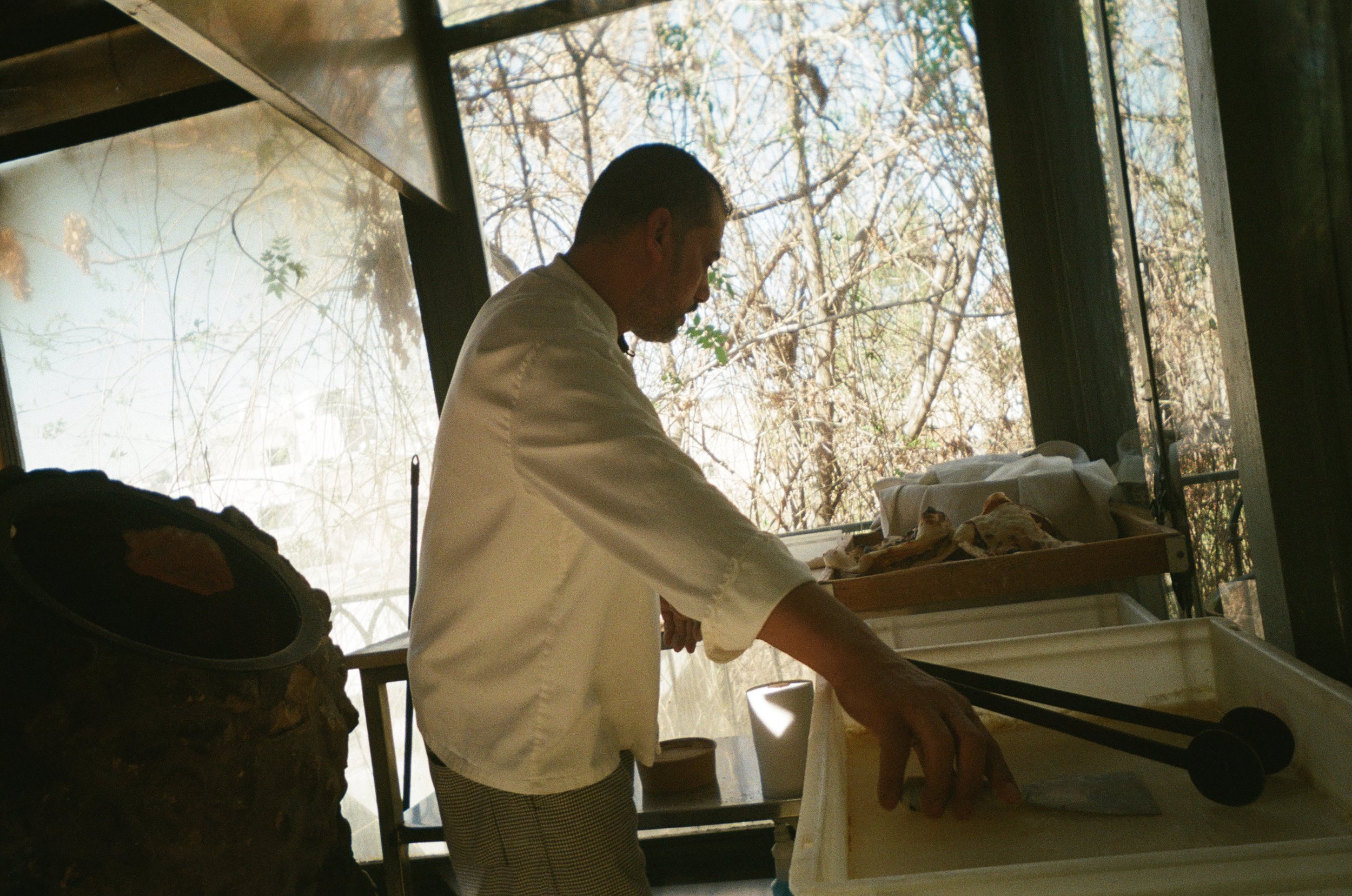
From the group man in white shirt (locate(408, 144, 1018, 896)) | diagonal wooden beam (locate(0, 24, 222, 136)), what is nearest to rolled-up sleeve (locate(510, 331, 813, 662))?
man in white shirt (locate(408, 144, 1018, 896))

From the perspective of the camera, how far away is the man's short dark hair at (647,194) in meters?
1.51

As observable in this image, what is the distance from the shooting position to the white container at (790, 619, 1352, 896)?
0.50 m

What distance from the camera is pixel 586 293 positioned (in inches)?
57.8

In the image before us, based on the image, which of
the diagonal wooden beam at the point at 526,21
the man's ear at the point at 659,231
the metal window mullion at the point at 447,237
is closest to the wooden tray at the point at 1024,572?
the man's ear at the point at 659,231

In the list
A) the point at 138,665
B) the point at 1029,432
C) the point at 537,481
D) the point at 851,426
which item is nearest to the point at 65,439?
the point at 138,665

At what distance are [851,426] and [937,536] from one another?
3.44 ft

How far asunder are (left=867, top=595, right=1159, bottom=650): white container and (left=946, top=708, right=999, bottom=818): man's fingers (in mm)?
745

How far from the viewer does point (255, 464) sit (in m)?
2.75

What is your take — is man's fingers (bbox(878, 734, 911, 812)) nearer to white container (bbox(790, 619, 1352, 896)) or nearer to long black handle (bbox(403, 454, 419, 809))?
white container (bbox(790, 619, 1352, 896))

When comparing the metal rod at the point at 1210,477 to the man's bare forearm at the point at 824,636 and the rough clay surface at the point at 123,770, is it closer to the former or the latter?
the man's bare forearm at the point at 824,636

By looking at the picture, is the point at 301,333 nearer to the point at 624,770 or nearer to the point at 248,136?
the point at 248,136

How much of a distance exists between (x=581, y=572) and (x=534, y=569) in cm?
6

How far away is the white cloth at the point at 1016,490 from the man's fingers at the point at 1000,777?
3.51 feet

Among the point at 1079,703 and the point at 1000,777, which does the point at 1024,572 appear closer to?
the point at 1079,703
